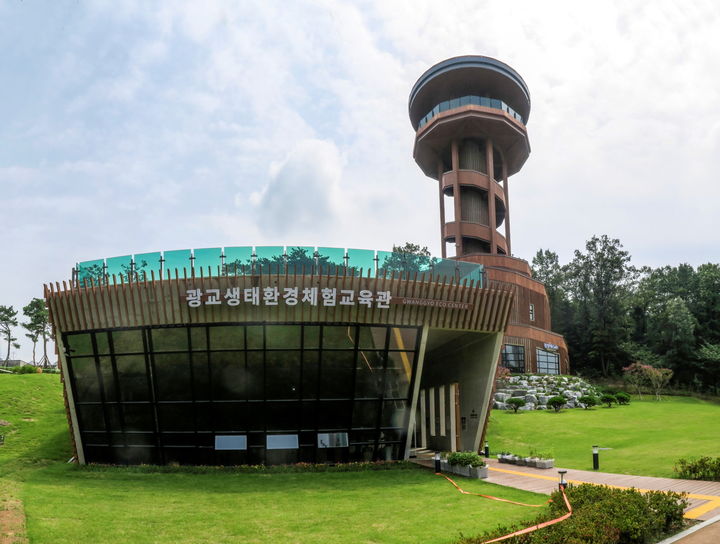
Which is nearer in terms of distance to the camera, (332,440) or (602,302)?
(332,440)

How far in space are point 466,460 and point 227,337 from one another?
10.5 meters

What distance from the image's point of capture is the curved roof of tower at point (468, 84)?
183 feet

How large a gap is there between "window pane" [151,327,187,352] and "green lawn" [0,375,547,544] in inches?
193

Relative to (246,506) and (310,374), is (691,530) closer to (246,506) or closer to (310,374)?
(246,506)

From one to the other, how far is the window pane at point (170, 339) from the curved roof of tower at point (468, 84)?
44.5 meters

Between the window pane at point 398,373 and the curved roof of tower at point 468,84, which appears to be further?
the curved roof of tower at point 468,84

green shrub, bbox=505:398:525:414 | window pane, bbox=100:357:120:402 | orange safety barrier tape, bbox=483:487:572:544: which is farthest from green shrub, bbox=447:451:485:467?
green shrub, bbox=505:398:525:414

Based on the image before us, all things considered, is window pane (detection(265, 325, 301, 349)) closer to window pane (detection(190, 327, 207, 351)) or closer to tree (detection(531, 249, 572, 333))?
window pane (detection(190, 327, 207, 351))

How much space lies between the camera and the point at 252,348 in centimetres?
2216

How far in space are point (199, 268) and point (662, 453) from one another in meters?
20.1

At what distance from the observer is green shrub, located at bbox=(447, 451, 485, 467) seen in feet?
63.0

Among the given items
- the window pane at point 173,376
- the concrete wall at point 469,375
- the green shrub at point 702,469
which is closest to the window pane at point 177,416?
the window pane at point 173,376

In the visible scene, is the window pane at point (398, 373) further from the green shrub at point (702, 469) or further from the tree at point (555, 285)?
the tree at point (555, 285)

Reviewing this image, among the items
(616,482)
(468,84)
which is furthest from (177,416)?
(468,84)
